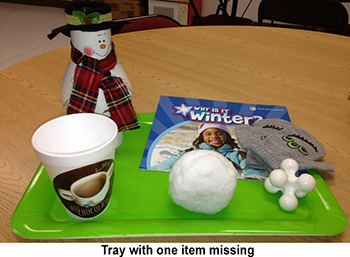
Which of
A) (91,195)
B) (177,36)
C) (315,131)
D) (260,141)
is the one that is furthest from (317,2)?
(91,195)

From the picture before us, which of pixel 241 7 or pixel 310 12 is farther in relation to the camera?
pixel 241 7

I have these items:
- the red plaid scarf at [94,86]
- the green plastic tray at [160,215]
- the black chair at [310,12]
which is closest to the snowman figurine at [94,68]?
the red plaid scarf at [94,86]

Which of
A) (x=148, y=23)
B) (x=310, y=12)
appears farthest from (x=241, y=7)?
(x=148, y=23)

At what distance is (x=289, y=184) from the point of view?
45 cm

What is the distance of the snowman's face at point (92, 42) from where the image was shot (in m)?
0.47

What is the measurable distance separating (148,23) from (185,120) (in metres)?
0.73

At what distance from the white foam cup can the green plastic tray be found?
3 cm

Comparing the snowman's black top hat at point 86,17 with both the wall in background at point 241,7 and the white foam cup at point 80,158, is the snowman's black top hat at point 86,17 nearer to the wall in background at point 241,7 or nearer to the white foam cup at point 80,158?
the white foam cup at point 80,158

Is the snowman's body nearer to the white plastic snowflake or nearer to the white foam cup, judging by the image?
the white foam cup

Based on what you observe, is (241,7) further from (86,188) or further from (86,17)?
(86,188)

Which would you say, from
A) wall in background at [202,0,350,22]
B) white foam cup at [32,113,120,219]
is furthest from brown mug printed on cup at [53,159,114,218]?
wall in background at [202,0,350,22]

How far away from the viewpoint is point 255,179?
1.66 feet

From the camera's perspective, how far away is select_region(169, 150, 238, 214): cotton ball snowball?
407mm
